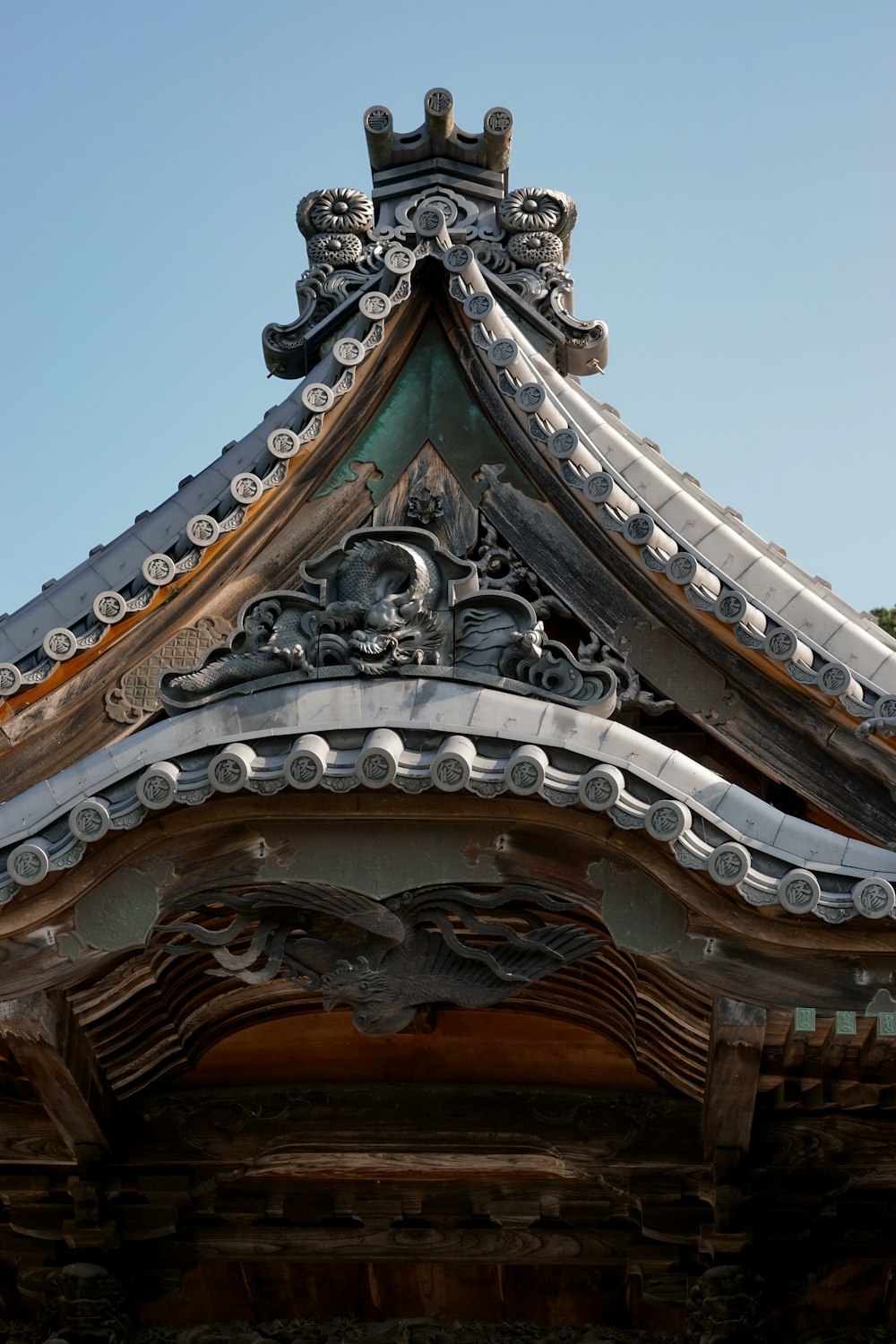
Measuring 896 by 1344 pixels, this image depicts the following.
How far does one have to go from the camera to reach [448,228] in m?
9.34

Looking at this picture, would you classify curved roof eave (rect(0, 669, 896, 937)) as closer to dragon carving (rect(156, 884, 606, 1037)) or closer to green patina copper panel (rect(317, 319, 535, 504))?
dragon carving (rect(156, 884, 606, 1037))

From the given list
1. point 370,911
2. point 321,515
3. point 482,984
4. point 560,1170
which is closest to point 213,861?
point 370,911

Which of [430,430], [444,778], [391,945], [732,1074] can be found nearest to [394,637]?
[444,778]

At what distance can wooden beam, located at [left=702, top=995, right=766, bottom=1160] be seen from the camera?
21.4ft

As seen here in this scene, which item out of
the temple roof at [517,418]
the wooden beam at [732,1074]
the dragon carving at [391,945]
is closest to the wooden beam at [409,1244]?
the wooden beam at [732,1074]

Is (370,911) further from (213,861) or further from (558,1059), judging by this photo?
(558,1059)

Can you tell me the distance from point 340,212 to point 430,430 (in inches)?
77.8

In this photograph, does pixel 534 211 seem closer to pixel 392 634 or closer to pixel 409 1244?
pixel 392 634

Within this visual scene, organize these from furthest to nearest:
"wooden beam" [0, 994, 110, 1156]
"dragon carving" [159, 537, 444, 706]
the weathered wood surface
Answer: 1. the weathered wood surface
2. "dragon carving" [159, 537, 444, 706]
3. "wooden beam" [0, 994, 110, 1156]

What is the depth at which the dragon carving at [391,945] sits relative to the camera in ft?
22.2

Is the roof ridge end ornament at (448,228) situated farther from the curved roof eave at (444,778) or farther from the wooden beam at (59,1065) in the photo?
the wooden beam at (59,1065)

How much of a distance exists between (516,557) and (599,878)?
5.34ft

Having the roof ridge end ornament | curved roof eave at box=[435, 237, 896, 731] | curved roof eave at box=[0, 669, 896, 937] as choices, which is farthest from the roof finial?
curved roof eave at box=[0, 669, 896, 937]

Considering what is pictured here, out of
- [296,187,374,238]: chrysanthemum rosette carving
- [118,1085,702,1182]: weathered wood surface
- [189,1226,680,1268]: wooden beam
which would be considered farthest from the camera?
[296,187,374,238]: chrysanthemum rosette carving
